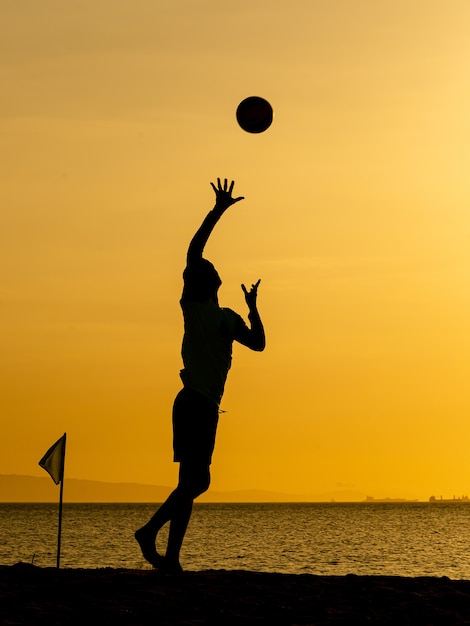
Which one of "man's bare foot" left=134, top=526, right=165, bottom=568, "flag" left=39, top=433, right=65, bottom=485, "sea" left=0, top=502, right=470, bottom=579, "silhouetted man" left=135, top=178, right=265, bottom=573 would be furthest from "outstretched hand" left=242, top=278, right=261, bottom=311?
"sea" left=0, top=502, right=470, bottom=579

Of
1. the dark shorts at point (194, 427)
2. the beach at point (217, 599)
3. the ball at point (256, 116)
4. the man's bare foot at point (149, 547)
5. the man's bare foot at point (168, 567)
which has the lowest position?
the beach at point (217, 599)

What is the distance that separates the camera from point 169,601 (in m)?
10.7

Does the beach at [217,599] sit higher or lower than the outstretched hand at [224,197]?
lower

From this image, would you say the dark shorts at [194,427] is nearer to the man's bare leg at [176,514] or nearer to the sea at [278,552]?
the man's bare leg at [176,514]

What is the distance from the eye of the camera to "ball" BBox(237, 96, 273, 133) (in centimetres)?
1558

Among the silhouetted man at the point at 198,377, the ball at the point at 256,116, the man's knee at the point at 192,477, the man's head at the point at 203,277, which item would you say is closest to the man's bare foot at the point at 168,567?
the silhouetted man at the point at 198,377

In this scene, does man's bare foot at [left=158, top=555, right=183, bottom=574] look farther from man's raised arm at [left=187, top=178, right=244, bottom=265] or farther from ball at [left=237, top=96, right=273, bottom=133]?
ball at [left=237, top=96, right=273, bottom=133]

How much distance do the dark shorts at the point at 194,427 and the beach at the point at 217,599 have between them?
117 centimetres

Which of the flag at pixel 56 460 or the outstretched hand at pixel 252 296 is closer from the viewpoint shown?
the outstretched hand at pixel 252 296

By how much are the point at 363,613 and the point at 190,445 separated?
2.52 metres

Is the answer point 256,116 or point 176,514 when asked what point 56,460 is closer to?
point 256,116

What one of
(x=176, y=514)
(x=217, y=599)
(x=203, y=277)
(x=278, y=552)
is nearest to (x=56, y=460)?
(x=176, y=514)

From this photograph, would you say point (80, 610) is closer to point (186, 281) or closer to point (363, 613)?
point (363, 613)

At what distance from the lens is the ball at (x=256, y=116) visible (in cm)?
1558
